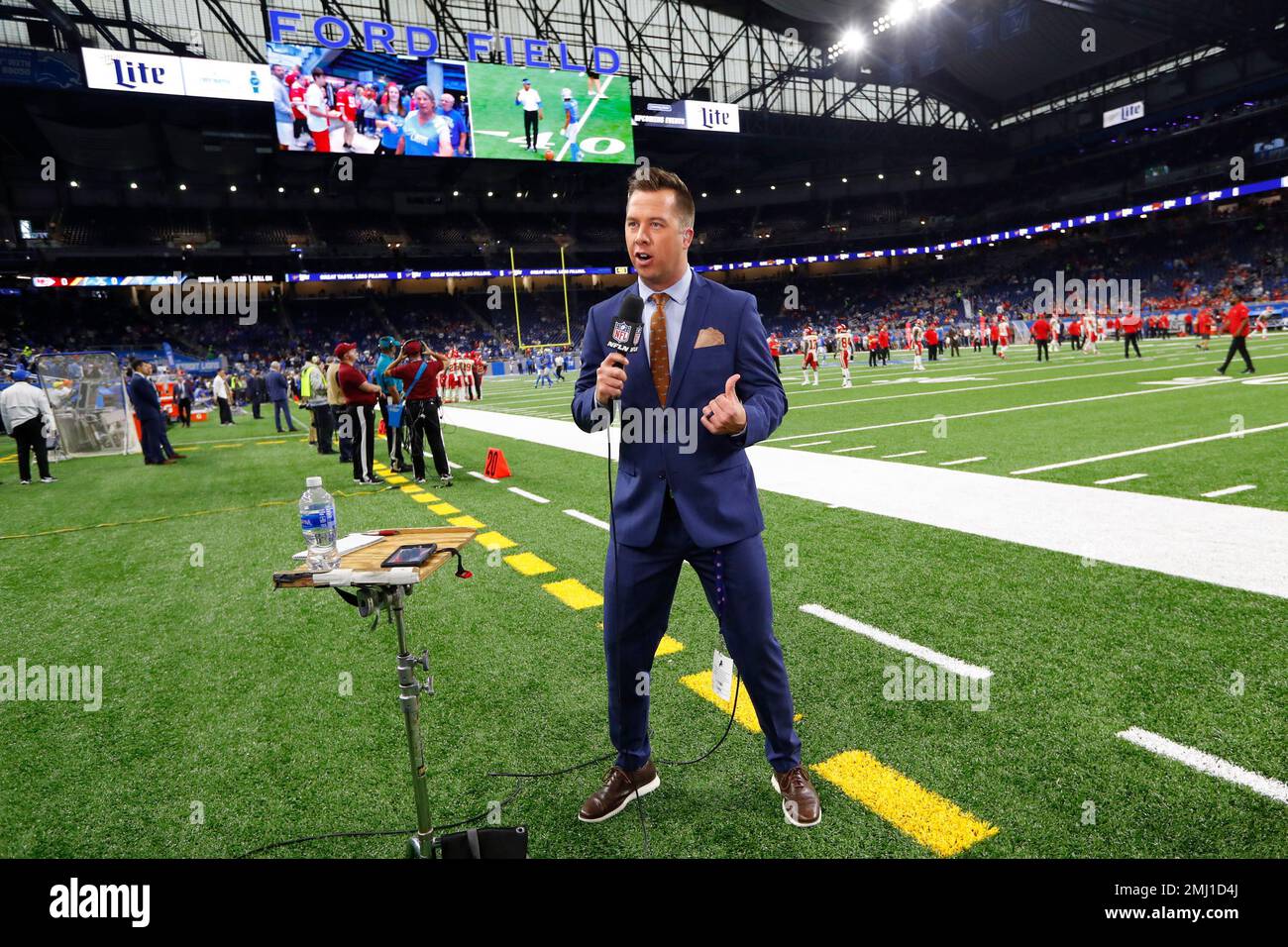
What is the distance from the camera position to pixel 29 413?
456 inches

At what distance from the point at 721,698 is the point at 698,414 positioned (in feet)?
4.44

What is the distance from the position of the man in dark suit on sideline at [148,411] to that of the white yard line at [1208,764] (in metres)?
15.1

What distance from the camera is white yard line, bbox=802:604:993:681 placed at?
133 inches

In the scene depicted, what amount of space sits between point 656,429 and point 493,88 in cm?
3743

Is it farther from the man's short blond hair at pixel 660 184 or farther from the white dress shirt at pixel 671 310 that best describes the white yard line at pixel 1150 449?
the man's short blond hair at pixel 660 184

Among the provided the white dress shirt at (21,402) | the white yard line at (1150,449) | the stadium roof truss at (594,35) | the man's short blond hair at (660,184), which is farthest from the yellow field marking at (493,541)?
the stadium roof truss at (594,35)

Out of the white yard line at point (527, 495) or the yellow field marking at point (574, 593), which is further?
the white yard line at point (527, 495)

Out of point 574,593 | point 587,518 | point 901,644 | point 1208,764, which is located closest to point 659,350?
point 901,644

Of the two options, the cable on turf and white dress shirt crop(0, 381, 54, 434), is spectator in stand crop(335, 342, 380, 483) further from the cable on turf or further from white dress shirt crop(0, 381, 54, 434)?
white dress shirt crop(0, 381, 54, 434)

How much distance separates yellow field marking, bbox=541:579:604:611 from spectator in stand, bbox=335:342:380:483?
5894 mm

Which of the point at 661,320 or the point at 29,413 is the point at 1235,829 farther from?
the point at 29,413

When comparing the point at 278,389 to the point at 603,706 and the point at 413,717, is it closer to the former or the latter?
the point at 603,706

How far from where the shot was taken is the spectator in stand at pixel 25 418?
1112 centimetres
